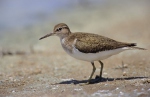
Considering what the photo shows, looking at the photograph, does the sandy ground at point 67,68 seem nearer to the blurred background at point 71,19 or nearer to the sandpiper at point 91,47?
the blurred background at point 71,19

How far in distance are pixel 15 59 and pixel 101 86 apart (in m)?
5.78

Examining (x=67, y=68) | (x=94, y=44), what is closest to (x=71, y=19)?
(x=67, y=68)

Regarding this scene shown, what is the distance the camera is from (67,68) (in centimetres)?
1278

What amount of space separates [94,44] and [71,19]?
42.1 ft

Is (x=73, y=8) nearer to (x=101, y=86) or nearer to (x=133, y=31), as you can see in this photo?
(x=133, y=31)

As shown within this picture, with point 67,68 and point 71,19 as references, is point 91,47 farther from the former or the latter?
point 71,19

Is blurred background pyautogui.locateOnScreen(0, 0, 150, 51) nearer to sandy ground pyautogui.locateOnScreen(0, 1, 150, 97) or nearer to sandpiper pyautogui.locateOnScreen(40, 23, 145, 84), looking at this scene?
sandy ground pyautogui.locateOnScreen(0, 1, 150, 97)

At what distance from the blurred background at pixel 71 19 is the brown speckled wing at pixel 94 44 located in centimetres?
529

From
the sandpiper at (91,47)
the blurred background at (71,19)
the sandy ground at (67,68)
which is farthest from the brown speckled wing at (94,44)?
the blurred background at (71,19)

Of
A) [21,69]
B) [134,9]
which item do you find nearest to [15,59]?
[21,69]

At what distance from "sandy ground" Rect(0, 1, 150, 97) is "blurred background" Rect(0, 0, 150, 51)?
45 millimetres

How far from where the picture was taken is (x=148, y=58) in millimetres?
12992

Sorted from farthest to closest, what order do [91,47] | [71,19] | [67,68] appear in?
[71,19]
[67,68]
[91,47]

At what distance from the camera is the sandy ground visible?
9375 millimetres
